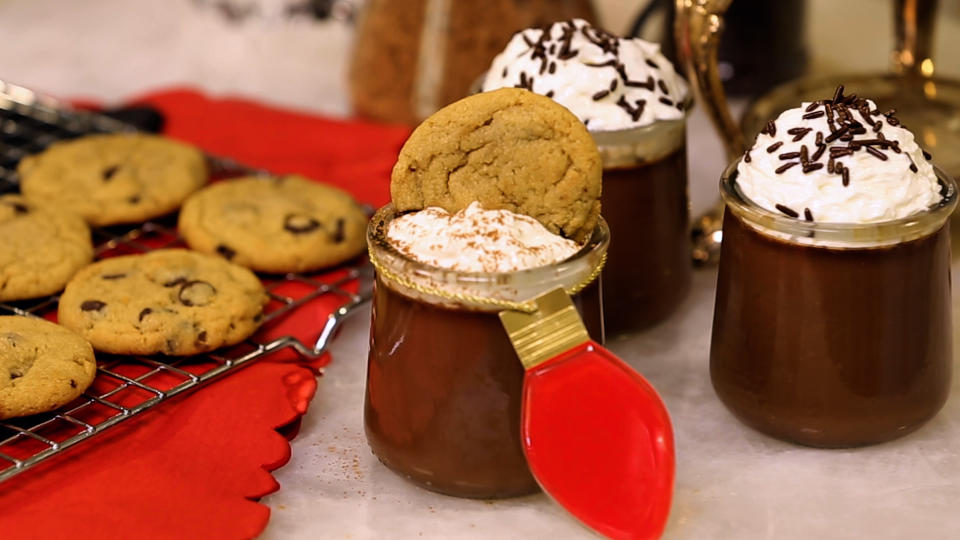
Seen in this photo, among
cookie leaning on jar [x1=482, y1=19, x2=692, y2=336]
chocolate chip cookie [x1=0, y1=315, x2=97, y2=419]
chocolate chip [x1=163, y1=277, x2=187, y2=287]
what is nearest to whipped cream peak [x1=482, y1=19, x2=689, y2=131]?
cookie leaning on jar [x1=482, y1=19, x2=692, y2=336]

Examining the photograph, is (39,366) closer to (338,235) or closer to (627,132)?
(338,235)

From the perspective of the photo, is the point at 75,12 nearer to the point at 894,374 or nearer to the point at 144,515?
the point at 144,515

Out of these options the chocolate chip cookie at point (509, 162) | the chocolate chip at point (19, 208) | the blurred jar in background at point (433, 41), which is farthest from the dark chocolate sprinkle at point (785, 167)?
the chocolate chip at point (19, 208)

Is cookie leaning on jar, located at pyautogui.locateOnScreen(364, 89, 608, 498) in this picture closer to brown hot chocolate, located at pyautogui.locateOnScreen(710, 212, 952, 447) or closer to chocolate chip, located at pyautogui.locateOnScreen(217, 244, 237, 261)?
brown hot chocolate, located at pyautogui.locateOnScreen(710, 212, 952, 447)

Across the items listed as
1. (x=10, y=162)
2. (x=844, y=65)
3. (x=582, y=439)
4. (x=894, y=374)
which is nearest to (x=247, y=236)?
(x=10, y=162)

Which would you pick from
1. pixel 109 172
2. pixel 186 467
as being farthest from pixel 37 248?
pixel 186 467

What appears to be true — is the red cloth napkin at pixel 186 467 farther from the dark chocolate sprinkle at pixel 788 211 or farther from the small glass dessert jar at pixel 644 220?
the dark chocolate sprinkle at pixel 788 211

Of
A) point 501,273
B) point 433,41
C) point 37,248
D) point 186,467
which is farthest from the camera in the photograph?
point 433,41
